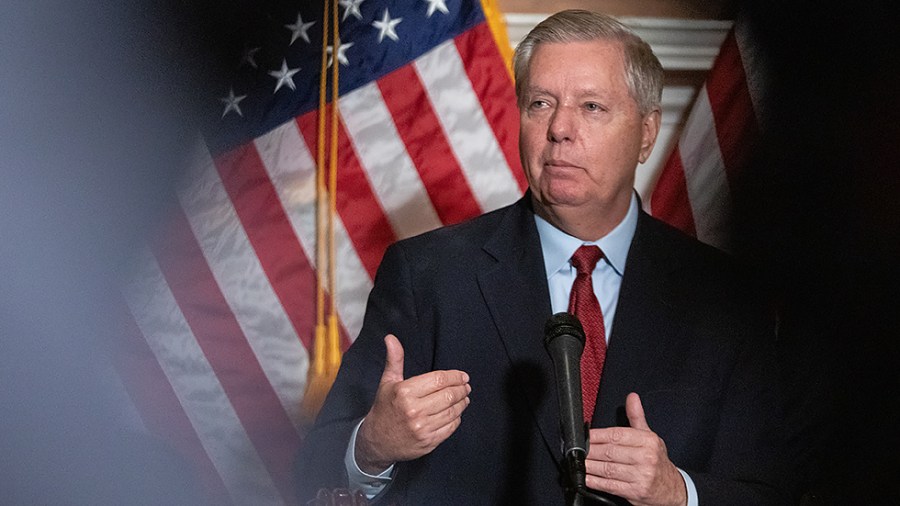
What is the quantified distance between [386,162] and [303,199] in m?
0.17

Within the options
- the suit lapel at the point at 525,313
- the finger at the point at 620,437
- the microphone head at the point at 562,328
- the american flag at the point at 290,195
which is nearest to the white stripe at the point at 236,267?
the american flag at the point at 290,195

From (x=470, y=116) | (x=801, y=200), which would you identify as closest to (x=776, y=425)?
(x=801, y=200)

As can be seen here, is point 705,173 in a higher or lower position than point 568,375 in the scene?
lower

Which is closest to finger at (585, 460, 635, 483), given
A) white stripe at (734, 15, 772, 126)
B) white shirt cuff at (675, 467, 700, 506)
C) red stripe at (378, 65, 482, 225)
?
white shirt cuff at (675, 467, 700, 506)

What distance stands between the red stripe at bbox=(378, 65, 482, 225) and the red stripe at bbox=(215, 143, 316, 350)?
0.85 feet

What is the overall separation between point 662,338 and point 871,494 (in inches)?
26.8

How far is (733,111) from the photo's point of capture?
185 centimetres

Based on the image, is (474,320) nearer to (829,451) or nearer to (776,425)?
(776,425)

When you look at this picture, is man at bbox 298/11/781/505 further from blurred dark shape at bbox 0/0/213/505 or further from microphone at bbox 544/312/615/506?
blurred dark shape at bbox 0/0/213/505

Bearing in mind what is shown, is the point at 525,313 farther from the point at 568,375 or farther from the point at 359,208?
the point at 359,208

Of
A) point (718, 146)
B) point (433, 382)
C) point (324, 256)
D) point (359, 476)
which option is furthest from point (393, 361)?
point (718, 146)

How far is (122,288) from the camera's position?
188 cm

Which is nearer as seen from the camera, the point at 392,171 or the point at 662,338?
the point at 662,338

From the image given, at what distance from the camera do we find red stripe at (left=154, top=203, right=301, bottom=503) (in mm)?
1874
